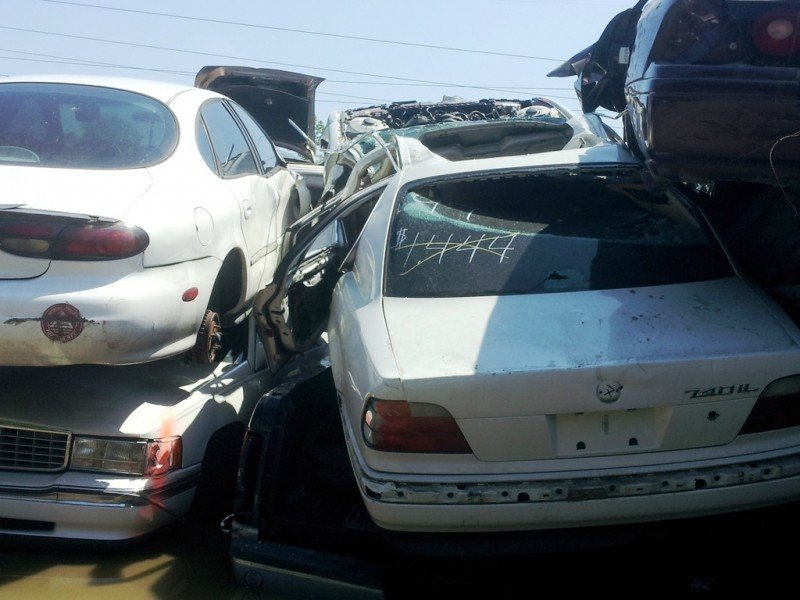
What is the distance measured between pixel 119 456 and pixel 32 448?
422 mm

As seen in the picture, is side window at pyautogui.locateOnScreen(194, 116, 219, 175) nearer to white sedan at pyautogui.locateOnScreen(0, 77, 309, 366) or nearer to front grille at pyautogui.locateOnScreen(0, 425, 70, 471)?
white sedan at pyautogui.locateOnScreen(0, 77, 309, 366)

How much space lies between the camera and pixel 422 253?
12.0ft

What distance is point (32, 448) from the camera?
3.90m

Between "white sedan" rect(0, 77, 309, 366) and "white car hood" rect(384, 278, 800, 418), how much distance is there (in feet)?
3.66

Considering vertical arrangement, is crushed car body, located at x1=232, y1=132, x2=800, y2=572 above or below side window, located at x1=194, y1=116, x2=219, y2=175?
below

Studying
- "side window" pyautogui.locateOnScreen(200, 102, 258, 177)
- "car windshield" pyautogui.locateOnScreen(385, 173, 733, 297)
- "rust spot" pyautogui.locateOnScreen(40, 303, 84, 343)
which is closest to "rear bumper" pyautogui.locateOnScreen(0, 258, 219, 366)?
"rust spot" pyautogui.locateOnScreen(40, 303, 84, 343)

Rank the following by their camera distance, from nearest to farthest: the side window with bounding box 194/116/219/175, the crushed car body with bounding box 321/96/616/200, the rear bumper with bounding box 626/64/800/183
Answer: the rear bumper with bounding box 626/64/800/183 < the side window with bounding box 194/116/219/175 < the crushed car body with bounding box 321/96/616/200

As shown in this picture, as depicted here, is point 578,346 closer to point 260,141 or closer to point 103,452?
point 103,452

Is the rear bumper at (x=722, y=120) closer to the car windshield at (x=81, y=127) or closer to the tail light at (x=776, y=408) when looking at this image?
the tail light at (x=776, y=408)

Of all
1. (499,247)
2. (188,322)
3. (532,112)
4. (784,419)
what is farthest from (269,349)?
(532,112)

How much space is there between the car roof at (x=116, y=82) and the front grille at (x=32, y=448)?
2010 millimetres

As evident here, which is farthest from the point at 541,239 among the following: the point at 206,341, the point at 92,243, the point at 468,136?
the point at 468,136

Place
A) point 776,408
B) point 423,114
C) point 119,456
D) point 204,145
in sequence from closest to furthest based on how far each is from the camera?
point 776,408 → point 119,456 → point 204,145 → point 423,114

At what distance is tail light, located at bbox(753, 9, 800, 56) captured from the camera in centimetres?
315
